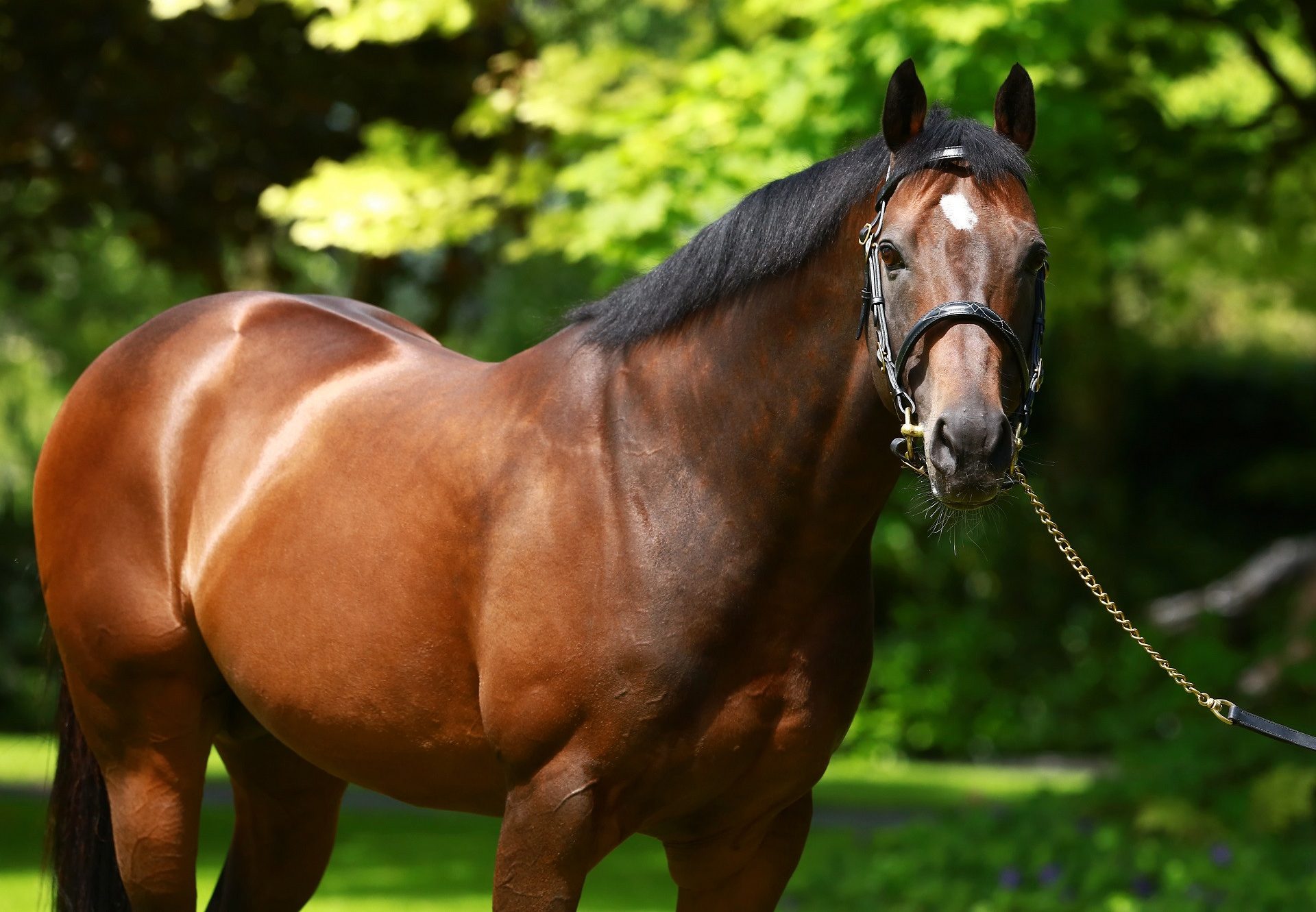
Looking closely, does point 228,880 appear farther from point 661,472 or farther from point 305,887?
point 661,472

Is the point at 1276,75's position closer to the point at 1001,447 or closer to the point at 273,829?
the point at 1001,447

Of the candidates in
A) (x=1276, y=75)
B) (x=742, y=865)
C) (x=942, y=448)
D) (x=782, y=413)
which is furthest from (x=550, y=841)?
(x=1276, y=75)

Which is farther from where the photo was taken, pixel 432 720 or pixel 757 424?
pixel 432 720

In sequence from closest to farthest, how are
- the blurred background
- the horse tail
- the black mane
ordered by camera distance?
the black mane < the horse tail < the blurred background

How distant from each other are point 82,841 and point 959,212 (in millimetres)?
2703

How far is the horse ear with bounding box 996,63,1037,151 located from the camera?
2.75 meters

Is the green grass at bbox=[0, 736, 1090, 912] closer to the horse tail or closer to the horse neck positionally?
the horse tail

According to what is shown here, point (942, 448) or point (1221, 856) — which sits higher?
point (942, 448)

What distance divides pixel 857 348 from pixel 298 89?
6.53 meters

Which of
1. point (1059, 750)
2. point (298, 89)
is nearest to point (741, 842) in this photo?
point (298, 89)

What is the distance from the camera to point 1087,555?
13.1 metres

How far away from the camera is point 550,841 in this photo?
8.98 feet

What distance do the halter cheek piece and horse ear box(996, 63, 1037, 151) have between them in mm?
235

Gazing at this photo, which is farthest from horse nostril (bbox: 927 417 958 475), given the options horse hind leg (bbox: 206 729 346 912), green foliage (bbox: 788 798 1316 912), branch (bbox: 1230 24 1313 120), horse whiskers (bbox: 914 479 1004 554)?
branch (bbox: 1230 24 1313 120)
